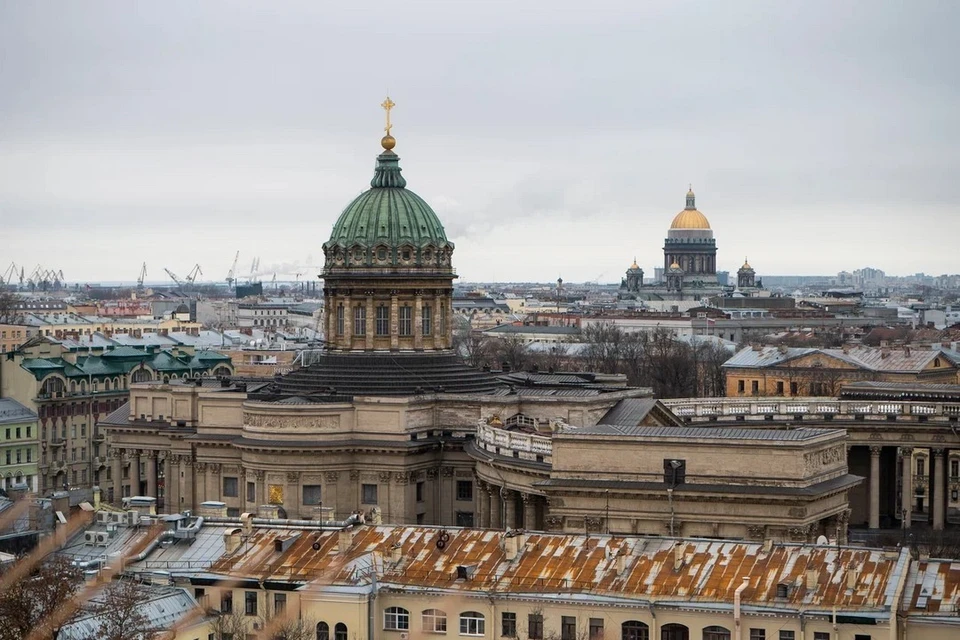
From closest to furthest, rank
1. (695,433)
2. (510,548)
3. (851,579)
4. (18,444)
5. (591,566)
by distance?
1. (851,579)
2. (591,566)
3. (510,548)
4. (695,433)
5. (18,444)

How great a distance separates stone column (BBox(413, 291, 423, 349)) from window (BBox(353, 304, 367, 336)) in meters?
2.85

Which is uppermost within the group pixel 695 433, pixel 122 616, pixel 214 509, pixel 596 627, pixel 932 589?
pixel 695 433

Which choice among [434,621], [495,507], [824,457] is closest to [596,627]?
[434,621]

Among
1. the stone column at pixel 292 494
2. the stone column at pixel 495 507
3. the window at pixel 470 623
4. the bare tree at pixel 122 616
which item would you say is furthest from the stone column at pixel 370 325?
the bare tree at pixel 122 616

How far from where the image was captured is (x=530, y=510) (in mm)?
100125

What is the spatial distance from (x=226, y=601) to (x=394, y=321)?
48.8m

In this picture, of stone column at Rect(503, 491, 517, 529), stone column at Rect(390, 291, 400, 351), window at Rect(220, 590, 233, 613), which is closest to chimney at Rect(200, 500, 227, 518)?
stone column at Rect(503, 491, 517, 529)

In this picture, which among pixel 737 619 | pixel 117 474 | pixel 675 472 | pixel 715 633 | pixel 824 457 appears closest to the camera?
pixel 737 619

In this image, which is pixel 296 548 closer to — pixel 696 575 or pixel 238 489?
pixel 696 575

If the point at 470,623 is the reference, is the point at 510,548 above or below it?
above

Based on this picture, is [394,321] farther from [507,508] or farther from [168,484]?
[507,508]

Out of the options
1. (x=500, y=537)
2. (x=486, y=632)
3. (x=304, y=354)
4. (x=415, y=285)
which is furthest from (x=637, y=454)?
(x=304, y=354)

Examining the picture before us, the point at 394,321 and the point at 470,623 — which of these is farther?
the point at 394,321

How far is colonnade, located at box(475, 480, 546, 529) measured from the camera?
100 metres
